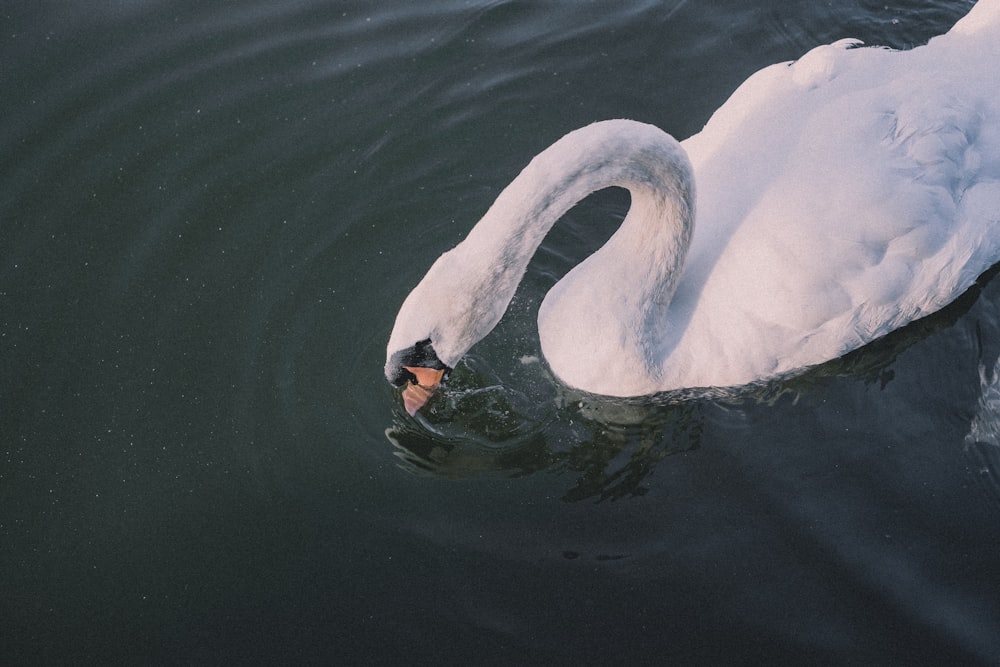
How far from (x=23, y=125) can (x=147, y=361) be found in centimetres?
244

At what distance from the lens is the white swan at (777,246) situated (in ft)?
17.5

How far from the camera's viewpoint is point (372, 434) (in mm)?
5836

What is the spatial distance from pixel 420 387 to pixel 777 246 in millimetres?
2007

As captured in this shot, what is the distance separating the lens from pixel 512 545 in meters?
5.35

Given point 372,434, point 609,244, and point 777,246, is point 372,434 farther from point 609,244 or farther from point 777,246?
point 777,246

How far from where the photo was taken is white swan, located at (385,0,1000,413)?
5.34m

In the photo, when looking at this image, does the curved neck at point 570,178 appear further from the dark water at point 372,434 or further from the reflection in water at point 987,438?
the reflection in water at point 987,438

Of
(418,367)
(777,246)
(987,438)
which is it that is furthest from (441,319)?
(987,438)

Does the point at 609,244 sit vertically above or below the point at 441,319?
below

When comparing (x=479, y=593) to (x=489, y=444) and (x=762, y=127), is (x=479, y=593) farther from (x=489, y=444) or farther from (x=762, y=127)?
(x=762, y=127)

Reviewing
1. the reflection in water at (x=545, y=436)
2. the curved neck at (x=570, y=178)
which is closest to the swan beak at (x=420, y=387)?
the reflection in water at (x=545, y=436)

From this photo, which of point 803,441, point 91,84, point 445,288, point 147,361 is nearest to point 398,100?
point 91,84

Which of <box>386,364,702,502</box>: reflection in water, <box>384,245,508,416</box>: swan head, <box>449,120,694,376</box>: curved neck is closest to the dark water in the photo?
<box>386,364,702,502</box>: reflection in water

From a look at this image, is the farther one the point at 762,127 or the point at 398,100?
the point at 398,100
